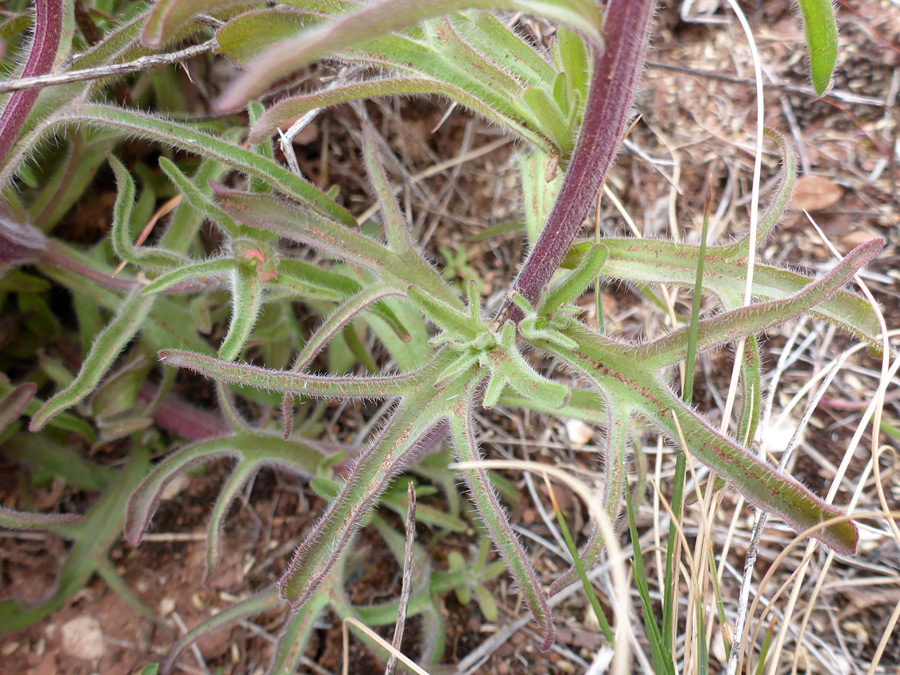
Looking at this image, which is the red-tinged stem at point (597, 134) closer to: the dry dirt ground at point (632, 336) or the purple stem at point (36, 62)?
the dry dirt ground at point (632, 336)

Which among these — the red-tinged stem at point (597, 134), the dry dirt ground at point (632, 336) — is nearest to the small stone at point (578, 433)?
the dry dirt ground at point (632, 336)

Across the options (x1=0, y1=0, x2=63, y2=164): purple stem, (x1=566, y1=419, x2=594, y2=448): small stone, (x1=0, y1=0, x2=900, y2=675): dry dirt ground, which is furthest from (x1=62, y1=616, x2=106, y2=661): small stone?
(x1=566, y1=419, x2=594, y2=448): small stone

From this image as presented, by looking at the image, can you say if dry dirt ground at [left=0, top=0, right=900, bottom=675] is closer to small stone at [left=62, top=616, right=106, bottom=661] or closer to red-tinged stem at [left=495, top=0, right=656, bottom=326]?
small stone at [left=62, top=616, right=106, bottom=661]

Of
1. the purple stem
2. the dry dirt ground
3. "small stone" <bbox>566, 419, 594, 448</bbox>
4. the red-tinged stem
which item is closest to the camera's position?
the red-tinged stem

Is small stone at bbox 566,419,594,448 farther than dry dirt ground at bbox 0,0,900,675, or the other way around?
small stone at bbox 566,419,594,448

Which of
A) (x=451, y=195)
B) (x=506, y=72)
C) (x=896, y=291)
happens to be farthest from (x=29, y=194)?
(x=896, y=291)

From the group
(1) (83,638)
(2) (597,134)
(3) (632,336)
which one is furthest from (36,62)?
(3) (632,336)

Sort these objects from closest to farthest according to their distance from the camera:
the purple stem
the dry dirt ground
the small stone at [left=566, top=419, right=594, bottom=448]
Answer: the purple stem < the dry dirt ground < the small stone at [left=566, top=419, right=594, bottom=448]
